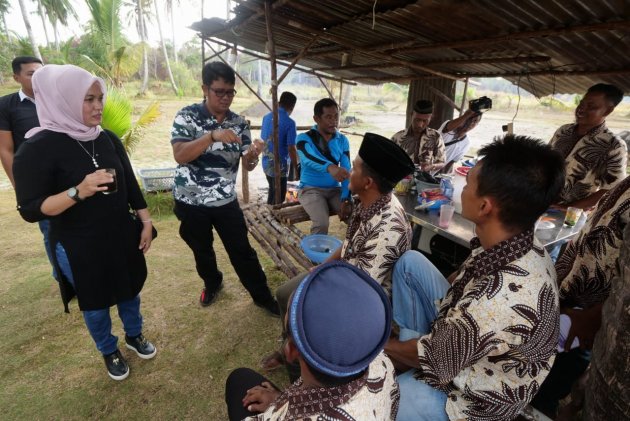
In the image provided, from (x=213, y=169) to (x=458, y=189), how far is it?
294cm

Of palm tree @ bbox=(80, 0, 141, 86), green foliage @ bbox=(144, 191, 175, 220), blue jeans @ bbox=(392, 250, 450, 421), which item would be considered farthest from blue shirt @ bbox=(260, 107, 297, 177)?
palm tree @ bbox=(80, 0, 141, 86)

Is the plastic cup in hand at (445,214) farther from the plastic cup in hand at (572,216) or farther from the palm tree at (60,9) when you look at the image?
the palm tree at (60,9)

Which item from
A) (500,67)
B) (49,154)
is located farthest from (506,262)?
(500,67)

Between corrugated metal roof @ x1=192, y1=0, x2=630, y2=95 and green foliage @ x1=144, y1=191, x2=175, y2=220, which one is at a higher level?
corrugated metal roof @ x1=192, y1=0, x2=630, y2=95

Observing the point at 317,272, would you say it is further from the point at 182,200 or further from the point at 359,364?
the point at 182,200

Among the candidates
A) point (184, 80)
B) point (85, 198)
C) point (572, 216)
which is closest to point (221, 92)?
point (85, 198)

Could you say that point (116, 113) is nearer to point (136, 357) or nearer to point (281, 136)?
point (281, 136)

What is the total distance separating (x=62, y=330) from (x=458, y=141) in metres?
5.83

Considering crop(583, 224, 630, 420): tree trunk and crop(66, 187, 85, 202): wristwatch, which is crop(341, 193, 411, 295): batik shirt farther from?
crop(66, 187, 85, 202): wristwatch

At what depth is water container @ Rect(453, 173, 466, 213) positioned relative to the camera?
3.38m

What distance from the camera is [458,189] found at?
3.96 meters

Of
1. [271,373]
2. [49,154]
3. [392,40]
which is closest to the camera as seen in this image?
[49,154]

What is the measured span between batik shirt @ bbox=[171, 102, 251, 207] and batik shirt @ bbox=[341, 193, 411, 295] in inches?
50.7

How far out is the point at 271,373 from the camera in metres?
2.53
